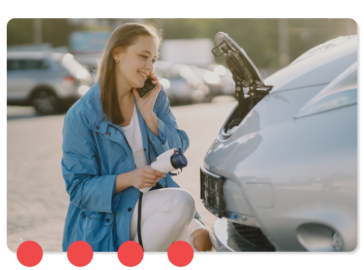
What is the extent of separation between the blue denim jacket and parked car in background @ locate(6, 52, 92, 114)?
11431 mm

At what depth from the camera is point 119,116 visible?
2.69 metres

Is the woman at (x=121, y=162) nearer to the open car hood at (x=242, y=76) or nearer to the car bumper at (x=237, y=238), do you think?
the car bumper at (x=237, y=238)

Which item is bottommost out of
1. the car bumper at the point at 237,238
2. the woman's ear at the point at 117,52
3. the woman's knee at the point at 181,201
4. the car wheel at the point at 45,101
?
the car wheel at the point at 45,101

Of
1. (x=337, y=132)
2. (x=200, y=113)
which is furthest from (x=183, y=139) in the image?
(x=200, y=113)

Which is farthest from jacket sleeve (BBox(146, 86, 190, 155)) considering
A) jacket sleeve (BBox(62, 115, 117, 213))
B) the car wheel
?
the car wheel

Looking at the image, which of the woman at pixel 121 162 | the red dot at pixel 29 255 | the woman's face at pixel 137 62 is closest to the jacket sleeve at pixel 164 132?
the woman at pixel 121 162

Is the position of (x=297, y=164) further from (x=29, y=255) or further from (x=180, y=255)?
(x=29, y=255)

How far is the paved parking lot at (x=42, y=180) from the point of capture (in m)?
3.97

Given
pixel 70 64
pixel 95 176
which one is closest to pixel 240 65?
pixel 95 176

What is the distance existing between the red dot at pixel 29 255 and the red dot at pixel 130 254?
0.40m

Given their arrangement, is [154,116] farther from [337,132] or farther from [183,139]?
[337,132]

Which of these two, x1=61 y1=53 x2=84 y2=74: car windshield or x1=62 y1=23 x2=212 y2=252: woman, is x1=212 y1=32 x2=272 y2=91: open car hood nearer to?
x1=62 y1=23 x2=212 y2=252: woman

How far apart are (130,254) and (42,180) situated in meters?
3.78
